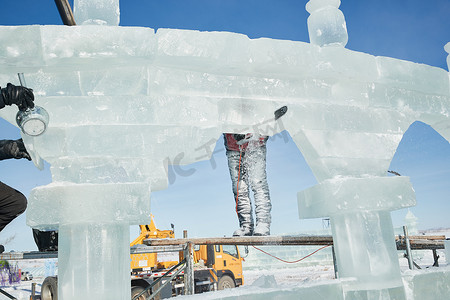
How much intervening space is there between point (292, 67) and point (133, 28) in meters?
0.84

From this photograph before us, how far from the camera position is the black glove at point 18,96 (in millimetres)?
1376

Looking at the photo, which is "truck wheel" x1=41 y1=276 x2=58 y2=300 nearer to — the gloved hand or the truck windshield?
the gloved hand

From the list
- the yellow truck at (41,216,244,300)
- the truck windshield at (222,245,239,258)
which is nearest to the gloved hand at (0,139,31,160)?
the yellow truck at (41,216,244,300)

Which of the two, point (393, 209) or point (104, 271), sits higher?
point (393, 209)

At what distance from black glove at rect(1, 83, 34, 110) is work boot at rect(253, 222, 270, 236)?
2515 mm

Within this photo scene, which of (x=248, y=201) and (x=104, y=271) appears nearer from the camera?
(x=104, y=271)

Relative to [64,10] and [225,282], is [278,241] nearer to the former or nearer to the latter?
[64,10]

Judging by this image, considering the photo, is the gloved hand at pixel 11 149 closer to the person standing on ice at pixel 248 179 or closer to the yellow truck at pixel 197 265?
the person standing on ice at pixel 248 179

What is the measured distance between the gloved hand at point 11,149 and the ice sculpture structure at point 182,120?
0.68 m

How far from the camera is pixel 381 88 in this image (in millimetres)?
2020

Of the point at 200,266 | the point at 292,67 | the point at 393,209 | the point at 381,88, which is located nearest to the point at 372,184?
the point at 393,209

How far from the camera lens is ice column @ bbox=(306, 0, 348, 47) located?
2098 millimetres

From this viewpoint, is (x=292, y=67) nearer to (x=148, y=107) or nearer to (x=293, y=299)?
(x=148, y=107)

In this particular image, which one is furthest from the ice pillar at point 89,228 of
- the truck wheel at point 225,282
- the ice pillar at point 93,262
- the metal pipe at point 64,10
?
the truck wheel at point 225,282
